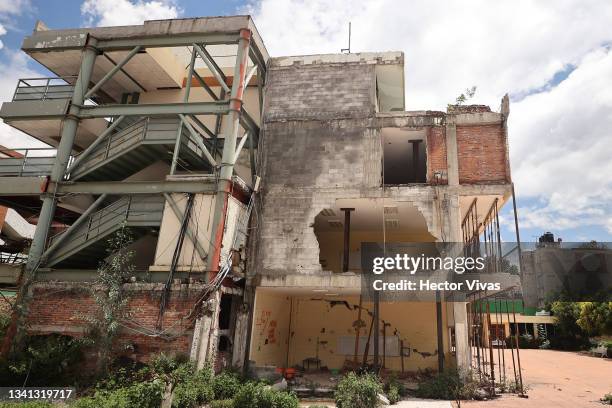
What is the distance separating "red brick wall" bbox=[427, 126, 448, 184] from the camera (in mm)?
15555

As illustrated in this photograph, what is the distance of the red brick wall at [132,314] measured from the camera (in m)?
12.7

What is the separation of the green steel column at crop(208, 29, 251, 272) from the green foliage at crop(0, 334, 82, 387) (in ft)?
16.6

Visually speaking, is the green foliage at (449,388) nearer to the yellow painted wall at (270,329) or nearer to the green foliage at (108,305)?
the yellow painted wall at (270,329)

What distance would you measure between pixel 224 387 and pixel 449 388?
285 inches

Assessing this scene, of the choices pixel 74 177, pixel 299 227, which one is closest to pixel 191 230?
pixel 299 227

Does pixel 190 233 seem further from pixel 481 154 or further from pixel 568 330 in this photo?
pixel 568 330

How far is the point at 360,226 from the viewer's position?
65.5 feet

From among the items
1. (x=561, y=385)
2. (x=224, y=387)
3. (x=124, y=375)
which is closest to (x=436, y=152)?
(x=561, y=385)

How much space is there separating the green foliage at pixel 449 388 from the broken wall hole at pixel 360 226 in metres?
5.06

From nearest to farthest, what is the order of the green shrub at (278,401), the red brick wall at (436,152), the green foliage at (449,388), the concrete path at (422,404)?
the green shrub at (278,401) → the concrete path at (422,404) → the green foliage at (449,388) → the red brick wall at (436,152)

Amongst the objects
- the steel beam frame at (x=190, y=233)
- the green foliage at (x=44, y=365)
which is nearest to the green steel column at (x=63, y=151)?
the green foliage at (x=44, y=365)

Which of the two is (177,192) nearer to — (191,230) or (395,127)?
(191,230)

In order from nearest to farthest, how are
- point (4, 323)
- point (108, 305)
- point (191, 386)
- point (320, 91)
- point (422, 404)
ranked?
point (191, 386) < point (422, 404) < point (108, 305) < point (4, 323) < point (320, 91)

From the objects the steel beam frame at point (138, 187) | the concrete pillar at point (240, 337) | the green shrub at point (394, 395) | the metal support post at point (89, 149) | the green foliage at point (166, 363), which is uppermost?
the metal support post at point (89, 149)
